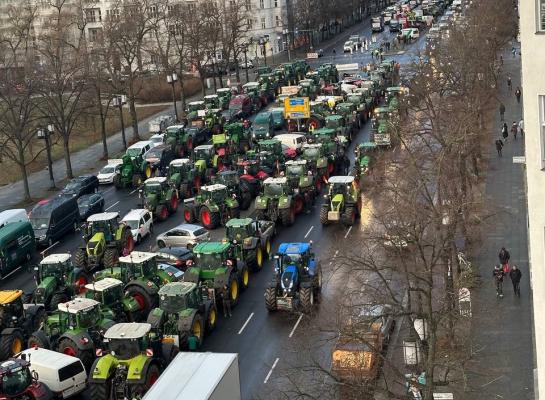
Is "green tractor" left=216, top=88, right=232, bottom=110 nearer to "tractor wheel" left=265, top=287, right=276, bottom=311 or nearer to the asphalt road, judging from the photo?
the asphalt road

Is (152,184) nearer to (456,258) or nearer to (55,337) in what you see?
(55,337)

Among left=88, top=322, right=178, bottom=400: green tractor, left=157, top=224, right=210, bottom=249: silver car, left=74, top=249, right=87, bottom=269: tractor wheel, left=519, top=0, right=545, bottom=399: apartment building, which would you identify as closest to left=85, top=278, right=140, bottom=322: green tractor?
left=88, top=322, right=178, bottom=400: green tractor

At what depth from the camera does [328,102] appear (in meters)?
85.8

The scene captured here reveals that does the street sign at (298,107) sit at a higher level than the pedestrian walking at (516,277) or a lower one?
higher

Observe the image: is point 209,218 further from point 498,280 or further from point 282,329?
point 498,280

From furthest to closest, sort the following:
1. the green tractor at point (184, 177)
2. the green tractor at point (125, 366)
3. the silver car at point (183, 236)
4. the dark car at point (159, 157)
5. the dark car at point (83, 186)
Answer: the dark car at point (159, 157) → the dark car at point (83, 186) → the green tractor at point (184, 177) → the silver car at point (183, 236) → the green tractor at point (125, 366)

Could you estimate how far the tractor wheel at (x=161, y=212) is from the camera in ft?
187

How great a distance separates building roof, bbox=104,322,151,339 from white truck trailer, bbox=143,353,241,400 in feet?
16.5

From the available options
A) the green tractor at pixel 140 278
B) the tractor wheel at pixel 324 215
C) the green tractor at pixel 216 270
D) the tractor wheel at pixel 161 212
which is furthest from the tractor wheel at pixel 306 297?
the tractor wheel at pixel 161 212

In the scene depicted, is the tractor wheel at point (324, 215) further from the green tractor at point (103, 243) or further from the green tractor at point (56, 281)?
the green tractor at point (56, 281)

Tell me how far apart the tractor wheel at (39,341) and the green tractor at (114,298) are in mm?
2444

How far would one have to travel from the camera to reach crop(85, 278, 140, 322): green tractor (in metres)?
38.7

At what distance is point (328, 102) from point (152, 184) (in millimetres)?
30695

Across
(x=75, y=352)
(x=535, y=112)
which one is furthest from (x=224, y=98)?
(x=535, y=112)
